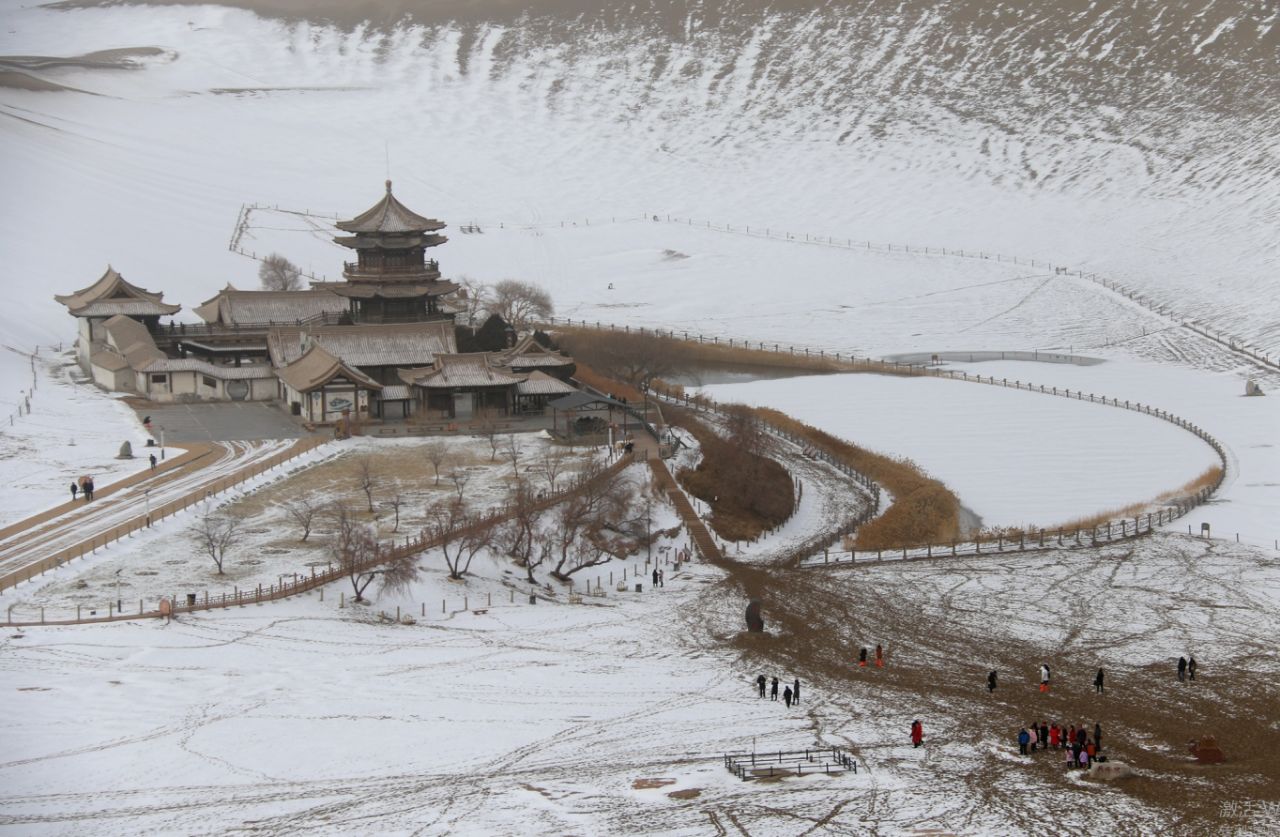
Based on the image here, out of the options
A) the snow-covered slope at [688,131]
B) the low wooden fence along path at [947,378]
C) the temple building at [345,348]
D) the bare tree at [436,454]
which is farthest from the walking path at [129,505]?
the snow-covered slope at [688,131]

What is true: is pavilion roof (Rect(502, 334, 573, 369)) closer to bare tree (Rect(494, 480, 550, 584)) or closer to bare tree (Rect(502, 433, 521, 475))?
bare tree (Rect(502, 433, 521, 475))

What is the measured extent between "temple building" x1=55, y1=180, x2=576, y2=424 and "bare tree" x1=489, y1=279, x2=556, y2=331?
9.21 meters

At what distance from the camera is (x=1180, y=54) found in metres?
127

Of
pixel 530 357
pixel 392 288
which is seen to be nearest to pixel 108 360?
pixel 392 288

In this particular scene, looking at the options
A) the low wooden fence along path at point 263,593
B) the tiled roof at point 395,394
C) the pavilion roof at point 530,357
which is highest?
the pavilion roof at point 530,357

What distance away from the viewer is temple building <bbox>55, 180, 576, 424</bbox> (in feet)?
178

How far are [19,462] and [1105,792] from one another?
31.1 m

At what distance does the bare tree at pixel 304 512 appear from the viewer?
1591 inches

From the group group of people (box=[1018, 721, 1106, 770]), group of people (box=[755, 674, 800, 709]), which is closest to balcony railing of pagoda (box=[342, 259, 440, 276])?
group of people (box=[755, 674, 800, 709])

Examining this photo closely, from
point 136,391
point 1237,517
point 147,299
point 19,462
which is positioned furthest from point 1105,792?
point 147,299

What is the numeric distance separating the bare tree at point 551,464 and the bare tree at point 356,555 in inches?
291

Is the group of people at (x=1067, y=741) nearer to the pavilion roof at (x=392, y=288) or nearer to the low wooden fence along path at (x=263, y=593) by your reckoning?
the low wooden fence along path at (x=263, y=593)

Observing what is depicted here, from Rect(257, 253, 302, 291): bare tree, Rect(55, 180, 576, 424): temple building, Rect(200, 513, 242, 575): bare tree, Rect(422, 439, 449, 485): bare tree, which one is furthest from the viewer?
Rect(257, 253, 302, 291): bare tree

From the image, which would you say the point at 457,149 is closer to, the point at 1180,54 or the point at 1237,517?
the point at 1180,54
